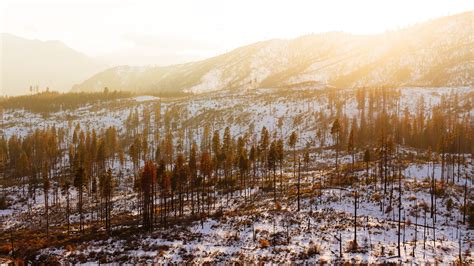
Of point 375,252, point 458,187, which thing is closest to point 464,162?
point 458,187

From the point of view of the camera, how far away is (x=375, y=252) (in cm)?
4097

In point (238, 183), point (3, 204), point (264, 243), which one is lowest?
point (3, 204)

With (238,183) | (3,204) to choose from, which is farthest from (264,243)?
(3,204)

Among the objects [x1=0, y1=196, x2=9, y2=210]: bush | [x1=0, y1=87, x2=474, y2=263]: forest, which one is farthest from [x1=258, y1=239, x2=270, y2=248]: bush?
[x1=0, y1=196, x2=9, y2=210]: bush

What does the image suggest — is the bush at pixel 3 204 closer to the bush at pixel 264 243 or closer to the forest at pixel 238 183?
the forest at pixel 238 183

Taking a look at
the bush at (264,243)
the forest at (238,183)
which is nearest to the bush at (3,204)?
the forest at (238,183)

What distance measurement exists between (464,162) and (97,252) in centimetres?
9066

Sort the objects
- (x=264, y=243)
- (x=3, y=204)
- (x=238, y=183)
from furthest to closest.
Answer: (x=238, y=183)
(x=3, y=204)
(x=264, y=243)

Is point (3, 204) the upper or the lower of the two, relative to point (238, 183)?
lower

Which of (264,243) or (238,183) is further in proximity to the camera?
(238,183)

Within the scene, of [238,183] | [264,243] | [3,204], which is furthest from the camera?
[238,183]

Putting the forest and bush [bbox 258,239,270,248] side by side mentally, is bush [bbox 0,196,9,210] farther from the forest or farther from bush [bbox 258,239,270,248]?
bush [bbox 258,239,270,248]

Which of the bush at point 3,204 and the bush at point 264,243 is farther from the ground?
the bush at point 264,243

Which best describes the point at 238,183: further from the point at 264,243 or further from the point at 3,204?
the point at 3,204
